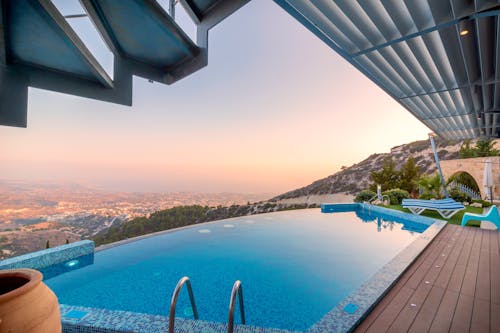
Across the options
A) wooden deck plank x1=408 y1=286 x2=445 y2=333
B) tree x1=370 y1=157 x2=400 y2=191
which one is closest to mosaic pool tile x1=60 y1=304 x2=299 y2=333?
wooden deck plank x1=408 y1=286 x2=445 y2=333

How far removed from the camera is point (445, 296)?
252cm

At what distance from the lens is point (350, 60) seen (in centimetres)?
402

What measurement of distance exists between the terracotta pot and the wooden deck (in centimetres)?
210

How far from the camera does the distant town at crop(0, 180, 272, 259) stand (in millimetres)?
3959

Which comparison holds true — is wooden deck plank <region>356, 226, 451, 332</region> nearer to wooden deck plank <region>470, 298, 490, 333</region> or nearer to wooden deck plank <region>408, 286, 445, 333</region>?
wooden deck plank <region>408, 286, 445, 333</region>

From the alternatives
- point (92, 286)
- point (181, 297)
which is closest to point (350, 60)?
point (181, 297)

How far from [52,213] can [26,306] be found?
15.6 ft

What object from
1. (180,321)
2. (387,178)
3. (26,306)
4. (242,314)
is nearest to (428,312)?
(242,314)

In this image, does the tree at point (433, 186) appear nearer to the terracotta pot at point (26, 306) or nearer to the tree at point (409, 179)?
the tree at point (409, 179)

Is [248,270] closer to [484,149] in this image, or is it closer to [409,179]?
[409,179]

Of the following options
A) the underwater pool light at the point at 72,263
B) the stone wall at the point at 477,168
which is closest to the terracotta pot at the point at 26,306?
the underwater pool light at the point at 72,263

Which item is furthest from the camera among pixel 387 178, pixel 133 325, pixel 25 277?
pixel 387 178

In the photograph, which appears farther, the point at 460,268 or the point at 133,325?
the point at 460,268

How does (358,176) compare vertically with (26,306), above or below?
above
